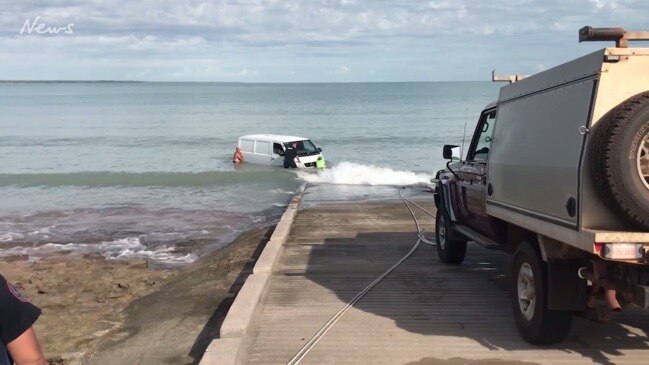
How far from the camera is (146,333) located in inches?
298

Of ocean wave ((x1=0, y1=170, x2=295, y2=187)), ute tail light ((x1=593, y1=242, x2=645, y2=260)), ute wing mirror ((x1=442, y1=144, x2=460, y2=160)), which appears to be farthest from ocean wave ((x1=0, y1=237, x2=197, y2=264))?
ocean wave ((x1=0, y1=170, x2=295, y2=187))

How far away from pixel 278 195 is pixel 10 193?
38.4 ft

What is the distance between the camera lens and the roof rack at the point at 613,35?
4578 mm

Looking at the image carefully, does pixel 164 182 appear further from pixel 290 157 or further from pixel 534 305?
pixel 534 305

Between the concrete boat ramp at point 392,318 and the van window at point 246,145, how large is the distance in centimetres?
2385

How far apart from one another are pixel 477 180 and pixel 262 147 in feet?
86.2

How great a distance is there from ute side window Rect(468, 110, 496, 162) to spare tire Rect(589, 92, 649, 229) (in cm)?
334

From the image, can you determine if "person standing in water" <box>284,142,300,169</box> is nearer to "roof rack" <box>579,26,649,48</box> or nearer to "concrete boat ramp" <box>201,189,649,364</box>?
"concrete boat ramp" <box>201,189,649,364</box>

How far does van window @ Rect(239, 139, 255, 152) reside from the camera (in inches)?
1345

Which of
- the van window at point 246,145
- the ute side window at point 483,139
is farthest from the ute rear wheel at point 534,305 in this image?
the van window at point 246,145

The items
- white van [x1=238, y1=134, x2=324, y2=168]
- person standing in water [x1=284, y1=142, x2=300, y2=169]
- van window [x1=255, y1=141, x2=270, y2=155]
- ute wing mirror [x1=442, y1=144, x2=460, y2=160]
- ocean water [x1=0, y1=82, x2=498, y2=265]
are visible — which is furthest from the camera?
van window [x1=255, y1=141, x2=270, y2=155]

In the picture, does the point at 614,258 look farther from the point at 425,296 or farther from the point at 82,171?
the point at 82,171

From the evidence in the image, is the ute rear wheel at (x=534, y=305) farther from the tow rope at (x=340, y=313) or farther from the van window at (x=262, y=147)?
the van window at (x=262, y=147)

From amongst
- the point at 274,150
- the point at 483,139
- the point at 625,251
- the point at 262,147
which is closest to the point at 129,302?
the point at 483,139
